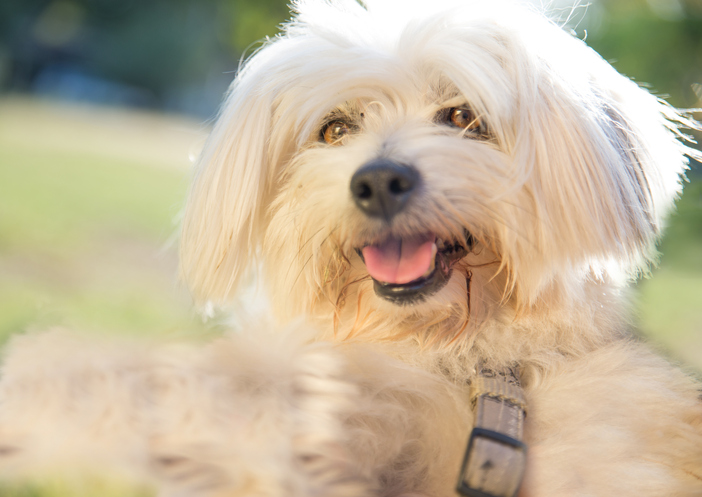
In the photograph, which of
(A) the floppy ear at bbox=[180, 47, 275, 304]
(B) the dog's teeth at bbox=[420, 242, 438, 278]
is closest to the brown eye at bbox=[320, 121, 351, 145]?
(A) the floppy ear at bbox=[180, 47, 275, 304]

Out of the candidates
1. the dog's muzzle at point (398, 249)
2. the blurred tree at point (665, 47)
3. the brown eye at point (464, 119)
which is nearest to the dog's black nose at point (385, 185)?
the dog's muzzle at point (398, 249)

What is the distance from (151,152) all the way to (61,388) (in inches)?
549

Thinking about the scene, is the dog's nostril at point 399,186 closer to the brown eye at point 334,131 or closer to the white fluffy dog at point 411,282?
the white fluffy dog at point 411,282

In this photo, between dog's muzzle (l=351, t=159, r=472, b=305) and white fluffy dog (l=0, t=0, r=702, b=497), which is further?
dog's muzzle (l=351, t=159, r=472, b=305)

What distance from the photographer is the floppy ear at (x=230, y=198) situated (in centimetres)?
227

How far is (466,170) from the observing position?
77.7 inches

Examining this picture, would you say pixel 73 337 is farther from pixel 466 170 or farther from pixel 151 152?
pixel 151 152

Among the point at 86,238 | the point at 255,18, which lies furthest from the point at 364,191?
the point at 255,18

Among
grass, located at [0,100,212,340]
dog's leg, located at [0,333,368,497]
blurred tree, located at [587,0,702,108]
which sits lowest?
dog's leg, located at [0,333,368,497]

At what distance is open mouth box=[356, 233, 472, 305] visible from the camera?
2.04m

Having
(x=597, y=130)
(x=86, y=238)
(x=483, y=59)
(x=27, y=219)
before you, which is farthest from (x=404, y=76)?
(x=27, y=219)

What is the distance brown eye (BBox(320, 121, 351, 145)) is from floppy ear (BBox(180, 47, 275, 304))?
21cm

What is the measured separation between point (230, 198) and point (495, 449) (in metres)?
1.27

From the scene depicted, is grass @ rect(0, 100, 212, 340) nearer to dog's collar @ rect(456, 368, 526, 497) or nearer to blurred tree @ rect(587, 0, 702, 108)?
dog's collar @ rect(456, 368, 526, 497)
